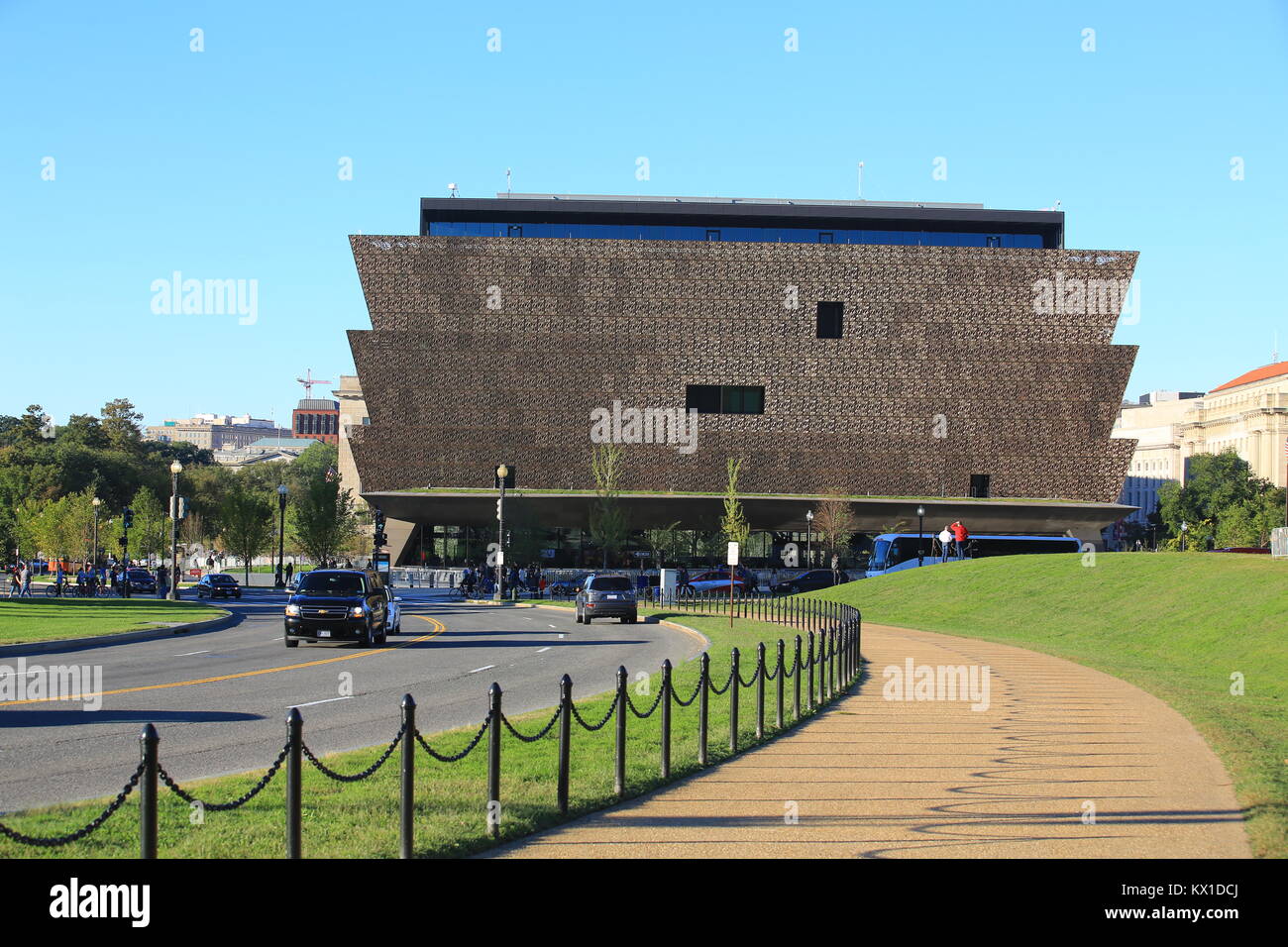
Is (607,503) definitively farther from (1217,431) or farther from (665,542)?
(1217,431)

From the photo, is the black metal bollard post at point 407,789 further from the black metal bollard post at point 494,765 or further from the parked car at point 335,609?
the parked car at point 335,609

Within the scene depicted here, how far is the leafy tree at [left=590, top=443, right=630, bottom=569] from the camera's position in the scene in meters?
89.5

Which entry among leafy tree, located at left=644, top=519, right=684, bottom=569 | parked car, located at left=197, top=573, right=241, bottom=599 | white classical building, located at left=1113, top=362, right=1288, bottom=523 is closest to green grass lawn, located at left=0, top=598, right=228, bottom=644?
parked car, located at left=197, top=573, right=241, bottom=599

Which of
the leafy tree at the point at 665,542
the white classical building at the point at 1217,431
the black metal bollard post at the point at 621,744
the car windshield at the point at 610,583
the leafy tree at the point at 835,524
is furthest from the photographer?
the white classical building at the point at 1217,431

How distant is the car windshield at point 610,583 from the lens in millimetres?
45625

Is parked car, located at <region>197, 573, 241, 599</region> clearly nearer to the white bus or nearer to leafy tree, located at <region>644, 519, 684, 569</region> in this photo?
the white bus

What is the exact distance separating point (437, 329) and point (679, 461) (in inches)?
788

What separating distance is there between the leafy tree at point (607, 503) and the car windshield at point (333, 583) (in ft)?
191

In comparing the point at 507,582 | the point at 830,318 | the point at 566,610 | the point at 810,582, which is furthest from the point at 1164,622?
the point at 830,318

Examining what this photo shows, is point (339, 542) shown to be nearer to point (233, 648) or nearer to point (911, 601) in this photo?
point (911, 601)

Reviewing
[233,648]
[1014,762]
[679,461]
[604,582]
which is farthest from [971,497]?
[1014,762]

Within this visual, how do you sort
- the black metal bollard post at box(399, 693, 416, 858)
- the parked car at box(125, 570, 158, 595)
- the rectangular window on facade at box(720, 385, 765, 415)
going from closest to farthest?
1. the black metal bollard post at box(399, 693, 416, 858)
2. the parked car at box(125, 570, 158, 595)
3. the rectangular window on facade at box(720, 385, 765, 415)

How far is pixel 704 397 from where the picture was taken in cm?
9619

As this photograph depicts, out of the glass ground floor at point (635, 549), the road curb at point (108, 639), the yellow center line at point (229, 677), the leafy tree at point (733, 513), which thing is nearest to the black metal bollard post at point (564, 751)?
the yellow center line at point (229, 677)
